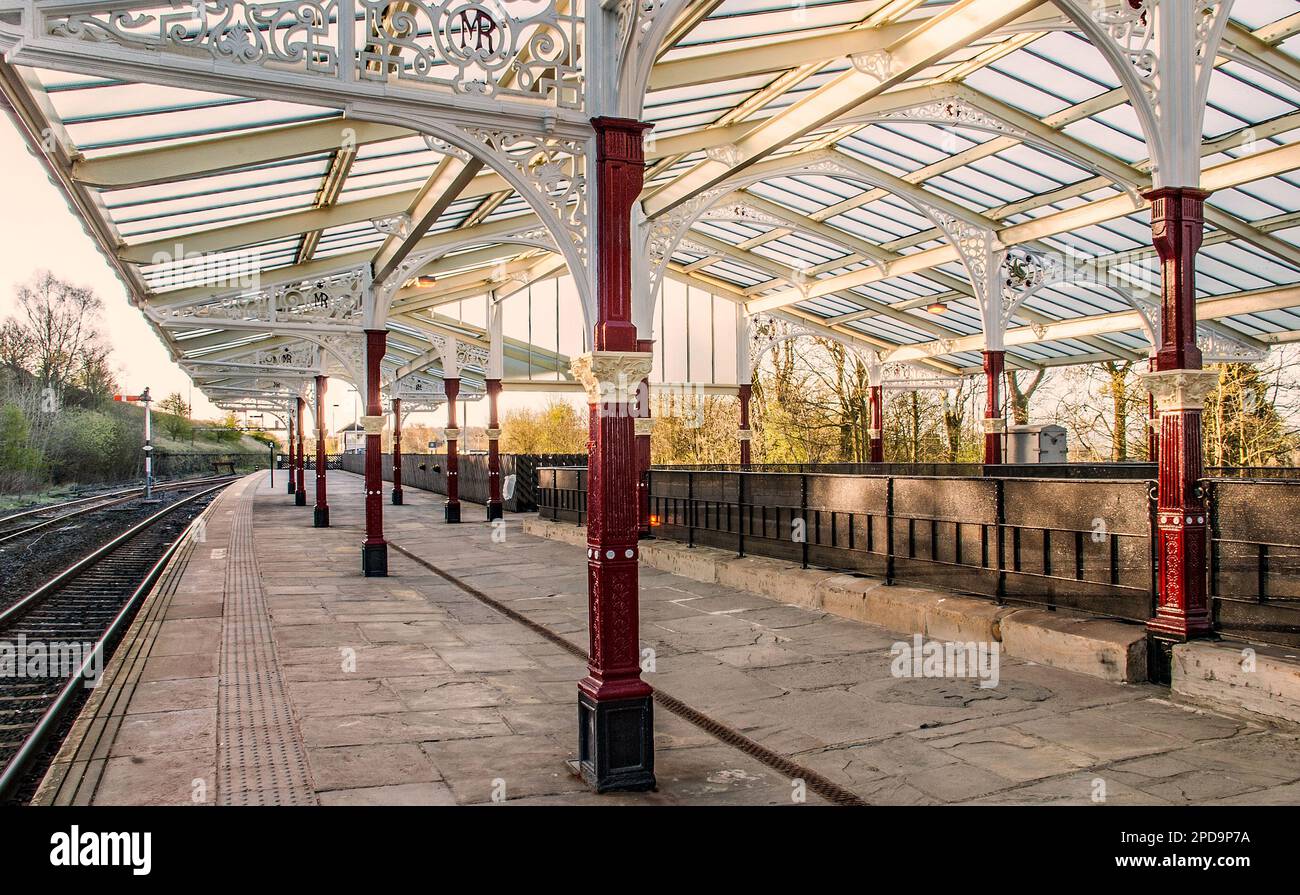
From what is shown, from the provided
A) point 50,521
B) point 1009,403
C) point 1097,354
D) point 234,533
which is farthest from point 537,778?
point 1009,403

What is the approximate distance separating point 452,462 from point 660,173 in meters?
11.1

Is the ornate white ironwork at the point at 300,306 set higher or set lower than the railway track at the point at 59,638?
higher

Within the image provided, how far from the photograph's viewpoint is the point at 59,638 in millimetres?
9438

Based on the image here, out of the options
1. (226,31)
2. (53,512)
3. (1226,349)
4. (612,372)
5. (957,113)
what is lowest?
(53,512)

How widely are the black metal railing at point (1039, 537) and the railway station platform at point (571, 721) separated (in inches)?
36.3

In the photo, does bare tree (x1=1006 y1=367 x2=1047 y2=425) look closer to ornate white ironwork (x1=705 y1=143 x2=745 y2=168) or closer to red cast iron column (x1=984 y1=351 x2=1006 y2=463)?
red cast iron column (x1=984 y1=351 x2=1006 y2=463)

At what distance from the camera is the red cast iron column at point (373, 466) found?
13.2 metres

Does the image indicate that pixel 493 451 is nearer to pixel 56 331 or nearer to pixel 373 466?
pixel 373 466

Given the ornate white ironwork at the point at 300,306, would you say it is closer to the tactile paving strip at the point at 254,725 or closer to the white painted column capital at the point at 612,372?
the tactile paving strip at the point at 254,725

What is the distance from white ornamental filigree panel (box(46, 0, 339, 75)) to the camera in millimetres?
4469

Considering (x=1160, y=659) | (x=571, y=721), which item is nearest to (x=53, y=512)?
(x=571, y=721)

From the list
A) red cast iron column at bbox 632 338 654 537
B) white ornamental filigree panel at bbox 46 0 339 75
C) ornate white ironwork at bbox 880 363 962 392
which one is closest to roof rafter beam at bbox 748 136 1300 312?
ornate white ironwork at bbox 880 363 962 392
